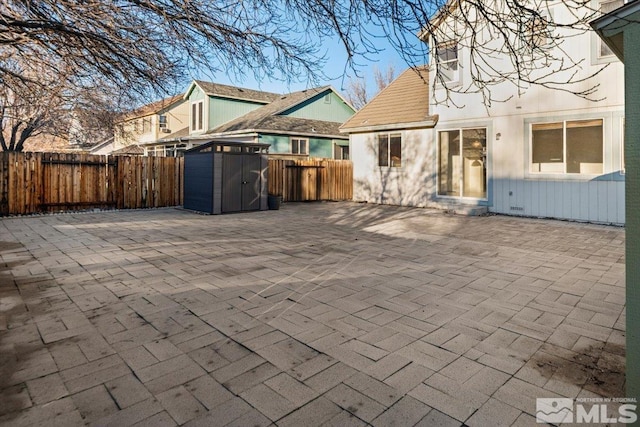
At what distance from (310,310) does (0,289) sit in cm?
333

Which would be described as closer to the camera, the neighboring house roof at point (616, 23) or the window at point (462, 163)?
the neighboring house roof at point (616, 23)

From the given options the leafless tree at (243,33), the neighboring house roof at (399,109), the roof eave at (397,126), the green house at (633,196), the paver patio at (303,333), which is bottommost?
the paver patio at (303,333)

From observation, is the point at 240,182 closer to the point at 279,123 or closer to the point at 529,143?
the point at 279,123

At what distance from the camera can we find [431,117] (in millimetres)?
11875

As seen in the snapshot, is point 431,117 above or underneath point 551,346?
above

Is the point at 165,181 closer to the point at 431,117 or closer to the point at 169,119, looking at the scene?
the point at 431,117

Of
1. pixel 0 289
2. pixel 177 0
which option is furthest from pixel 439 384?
pixel 0 289

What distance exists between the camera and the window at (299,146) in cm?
1841

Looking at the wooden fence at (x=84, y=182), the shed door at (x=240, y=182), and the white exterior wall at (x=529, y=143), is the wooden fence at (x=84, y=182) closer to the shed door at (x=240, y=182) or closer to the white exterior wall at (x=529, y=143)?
the shed door at (x=240, y=182)

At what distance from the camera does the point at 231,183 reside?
37.0 ft

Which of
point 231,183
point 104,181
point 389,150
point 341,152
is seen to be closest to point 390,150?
point 389,150

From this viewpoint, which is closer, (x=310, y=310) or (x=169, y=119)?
(x=310, y=310)

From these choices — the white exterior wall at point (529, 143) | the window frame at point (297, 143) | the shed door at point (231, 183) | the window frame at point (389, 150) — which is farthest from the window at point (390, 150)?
the window frame at point (297, 143)

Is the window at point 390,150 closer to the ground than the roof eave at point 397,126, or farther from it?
closer to the ground
